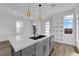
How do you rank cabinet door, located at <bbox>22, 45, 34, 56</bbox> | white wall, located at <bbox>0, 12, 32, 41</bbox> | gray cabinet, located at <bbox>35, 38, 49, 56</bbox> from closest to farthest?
1. cabinet door, located at <bbox>22, 45, 34, 56</bbox>
2. white wall, located at <bbox>0, 12, 32, 41</bbox>
3. gray cabinet, located at <bbox>35, 38, 49, 56</bbox>

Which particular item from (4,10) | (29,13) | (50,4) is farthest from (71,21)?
(4,10)

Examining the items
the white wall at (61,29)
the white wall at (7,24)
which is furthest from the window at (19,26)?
the white wall at (61,29)

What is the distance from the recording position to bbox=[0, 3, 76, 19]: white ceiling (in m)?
1.22

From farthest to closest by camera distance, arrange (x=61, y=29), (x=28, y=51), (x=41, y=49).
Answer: (x=41, y=49), (x=61, y=29), (x=28, y=51)

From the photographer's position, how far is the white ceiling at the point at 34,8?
122 cm

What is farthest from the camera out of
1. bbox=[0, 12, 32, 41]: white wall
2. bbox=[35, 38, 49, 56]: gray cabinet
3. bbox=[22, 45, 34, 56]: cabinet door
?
bbox=[35, 38, 49, 56]: gray cabinet

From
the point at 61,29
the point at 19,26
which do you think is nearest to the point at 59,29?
the point at 61,29

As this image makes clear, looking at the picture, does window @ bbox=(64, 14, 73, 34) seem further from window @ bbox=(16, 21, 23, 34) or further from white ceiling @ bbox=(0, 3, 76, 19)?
window @ bbox=(16, 21, 23, 34)

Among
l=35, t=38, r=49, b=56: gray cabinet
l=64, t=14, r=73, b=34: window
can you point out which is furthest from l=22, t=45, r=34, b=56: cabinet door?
l=64, t=14, r=73, b=34: window

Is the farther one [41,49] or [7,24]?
[41,49]

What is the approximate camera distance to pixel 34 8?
4.25ft

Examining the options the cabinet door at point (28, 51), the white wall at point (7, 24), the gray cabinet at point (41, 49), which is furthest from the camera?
the gray cabinet at point (41, 49)

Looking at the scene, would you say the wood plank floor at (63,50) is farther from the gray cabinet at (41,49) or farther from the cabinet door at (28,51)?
the cabinet door at (28,51)

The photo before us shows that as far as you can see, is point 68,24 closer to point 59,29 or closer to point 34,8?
point 59,29
